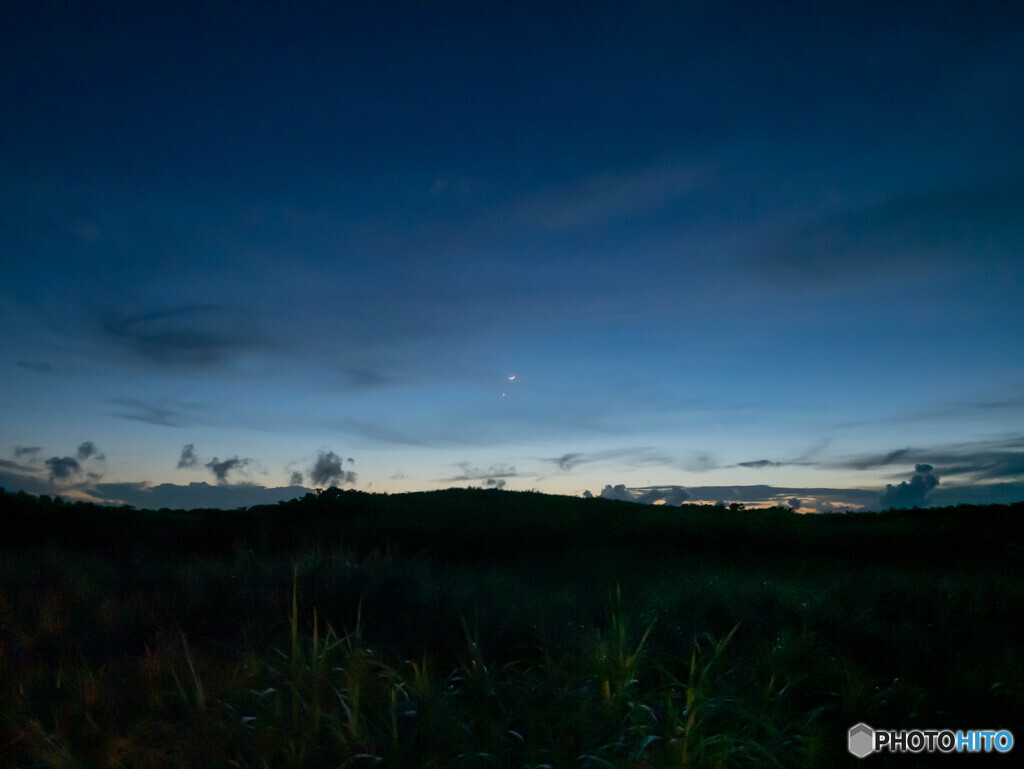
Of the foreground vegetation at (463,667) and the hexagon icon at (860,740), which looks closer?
the foreground vegetation at (463,667)

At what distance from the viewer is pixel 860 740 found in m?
4.49

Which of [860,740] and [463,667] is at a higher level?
[463,667]

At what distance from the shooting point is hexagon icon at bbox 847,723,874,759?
14.5ft

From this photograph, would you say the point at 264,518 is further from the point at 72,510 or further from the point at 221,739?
the point at 221,739

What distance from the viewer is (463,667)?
5117 millimetres

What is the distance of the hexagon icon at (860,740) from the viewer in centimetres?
443

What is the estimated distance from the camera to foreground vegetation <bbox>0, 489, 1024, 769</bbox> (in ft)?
13.1

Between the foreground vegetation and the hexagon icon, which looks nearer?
the foreground vegetation

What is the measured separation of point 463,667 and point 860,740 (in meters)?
2.69

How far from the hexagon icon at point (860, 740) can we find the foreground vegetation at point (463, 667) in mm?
73

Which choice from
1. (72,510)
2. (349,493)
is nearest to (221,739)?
(72,510)

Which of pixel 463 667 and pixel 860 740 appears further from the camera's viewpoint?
pixel 463 667

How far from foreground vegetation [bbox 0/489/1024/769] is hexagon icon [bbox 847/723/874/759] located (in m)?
0.07

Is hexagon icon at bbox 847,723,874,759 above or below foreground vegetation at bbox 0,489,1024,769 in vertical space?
below
